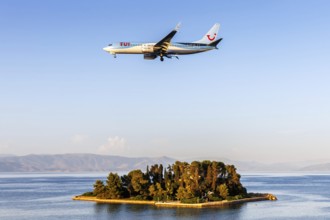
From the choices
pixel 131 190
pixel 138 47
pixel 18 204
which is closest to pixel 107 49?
pixel 138 47

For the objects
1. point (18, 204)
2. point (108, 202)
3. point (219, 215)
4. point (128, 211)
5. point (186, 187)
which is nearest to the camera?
point (219, 215)

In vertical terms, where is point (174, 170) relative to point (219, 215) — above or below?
above

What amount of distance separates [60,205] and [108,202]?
41.8 ft

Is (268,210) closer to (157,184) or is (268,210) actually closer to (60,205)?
(157,184)

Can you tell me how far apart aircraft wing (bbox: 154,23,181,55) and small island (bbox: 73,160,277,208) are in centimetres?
4738

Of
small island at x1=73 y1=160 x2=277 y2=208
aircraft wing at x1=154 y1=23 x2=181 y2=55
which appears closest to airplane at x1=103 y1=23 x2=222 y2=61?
aircraft wing at x1=154 y1=23 x2=181 y2=55

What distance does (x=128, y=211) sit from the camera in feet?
319

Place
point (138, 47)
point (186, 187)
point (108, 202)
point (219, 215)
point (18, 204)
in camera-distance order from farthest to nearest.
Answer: point (18, 204), point (108, 202), point (186, 187), point (219, 215), point (138, 47)

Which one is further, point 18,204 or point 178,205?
point 18,204

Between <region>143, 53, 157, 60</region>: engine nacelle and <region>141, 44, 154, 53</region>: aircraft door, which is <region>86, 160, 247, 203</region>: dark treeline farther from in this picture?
<region>141, 44, 154, 53</region>: aircraft door

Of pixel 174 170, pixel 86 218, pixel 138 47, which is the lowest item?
pixel 86 218

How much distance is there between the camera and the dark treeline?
105000mm

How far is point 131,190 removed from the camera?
113 meters

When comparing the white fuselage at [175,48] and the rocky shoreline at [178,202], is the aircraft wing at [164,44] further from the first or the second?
the rocky shoreline at [178,202]
